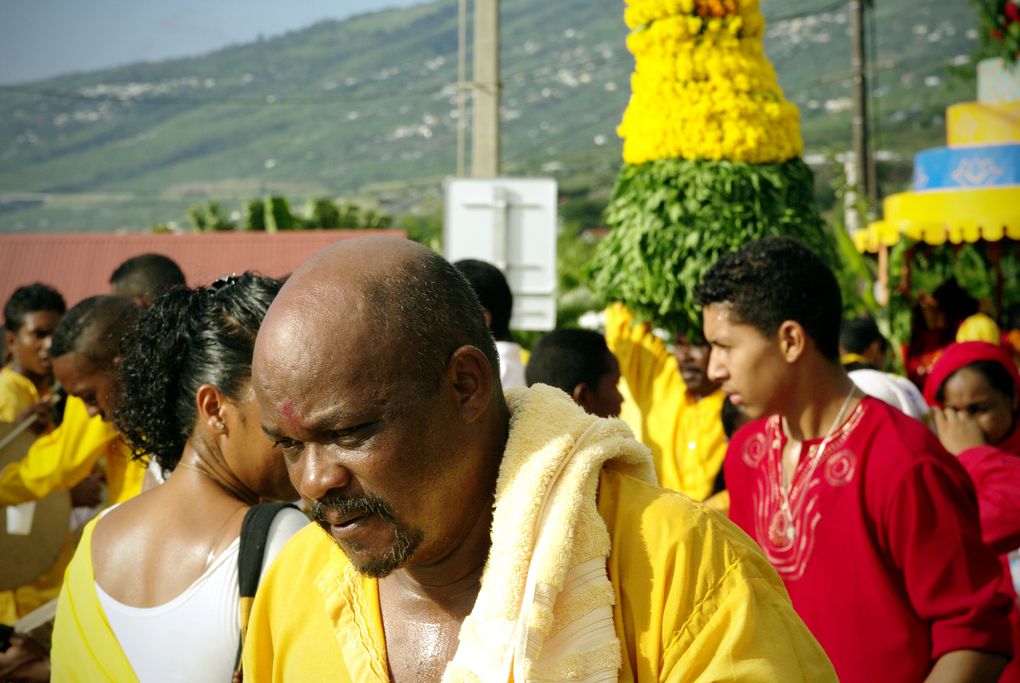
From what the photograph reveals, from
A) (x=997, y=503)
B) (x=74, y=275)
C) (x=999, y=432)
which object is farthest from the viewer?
(x=74, y=275)

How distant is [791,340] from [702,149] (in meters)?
2.12

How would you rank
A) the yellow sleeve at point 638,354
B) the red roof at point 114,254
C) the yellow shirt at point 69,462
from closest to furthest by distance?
the yellow shirt at point 69,462 < the yellow sleeve at point 638,354 < the red roof at point 114,254

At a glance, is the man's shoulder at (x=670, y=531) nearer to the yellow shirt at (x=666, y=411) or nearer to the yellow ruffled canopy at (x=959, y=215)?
the yellow shirt at (x=666, y=411)

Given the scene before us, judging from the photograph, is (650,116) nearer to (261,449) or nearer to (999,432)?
(999,432)

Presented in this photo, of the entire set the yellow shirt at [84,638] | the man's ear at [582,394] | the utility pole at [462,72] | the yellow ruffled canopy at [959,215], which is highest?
the utility pole at [462,72]

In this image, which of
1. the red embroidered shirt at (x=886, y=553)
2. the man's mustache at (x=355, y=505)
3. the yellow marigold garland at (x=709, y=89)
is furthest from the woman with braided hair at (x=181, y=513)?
the yellow marigold garland at (x=709, y=89)

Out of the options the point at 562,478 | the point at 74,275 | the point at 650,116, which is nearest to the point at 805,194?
the point at 650,116

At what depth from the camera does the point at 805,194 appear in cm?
586

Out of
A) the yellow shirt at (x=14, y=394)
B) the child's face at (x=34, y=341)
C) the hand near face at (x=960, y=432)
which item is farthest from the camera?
the child's face at (x=34, y=341)

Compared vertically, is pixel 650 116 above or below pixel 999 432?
above

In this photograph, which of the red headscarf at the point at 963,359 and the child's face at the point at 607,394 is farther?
the red headscarf at the point at 963,359

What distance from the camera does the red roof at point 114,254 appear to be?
97.0ft

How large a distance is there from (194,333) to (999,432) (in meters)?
3.84

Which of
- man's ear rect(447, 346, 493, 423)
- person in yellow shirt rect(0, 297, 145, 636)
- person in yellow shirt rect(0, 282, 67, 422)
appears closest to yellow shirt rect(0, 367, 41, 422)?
person in yellow shirt rect(0, 282, 67, 422)
